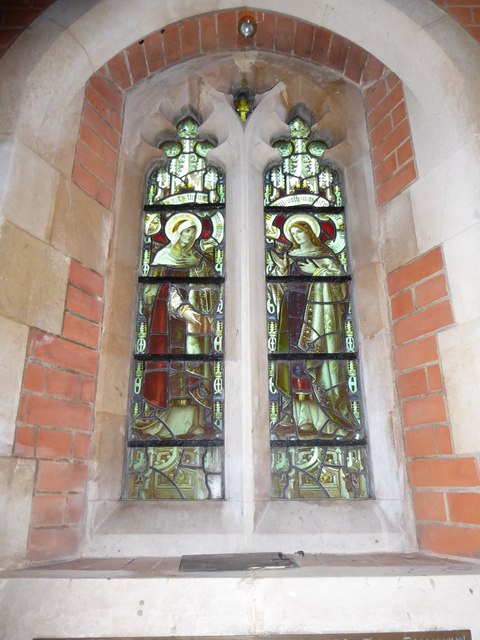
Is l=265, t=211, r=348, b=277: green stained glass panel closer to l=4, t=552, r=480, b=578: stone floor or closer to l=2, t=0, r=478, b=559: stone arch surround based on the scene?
l=2, t=0, r=478, b=559: stone arch surround

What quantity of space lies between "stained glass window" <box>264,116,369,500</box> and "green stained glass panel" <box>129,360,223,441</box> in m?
0.28

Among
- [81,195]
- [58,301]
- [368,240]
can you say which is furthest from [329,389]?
[81,195]

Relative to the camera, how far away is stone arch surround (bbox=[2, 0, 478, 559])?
187cm

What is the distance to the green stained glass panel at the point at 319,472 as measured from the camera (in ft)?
7.11

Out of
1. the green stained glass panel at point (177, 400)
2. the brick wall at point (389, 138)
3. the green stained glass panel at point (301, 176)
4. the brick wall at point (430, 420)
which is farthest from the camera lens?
the green stained glass panel at point (301, 176)

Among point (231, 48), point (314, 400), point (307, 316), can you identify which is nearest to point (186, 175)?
point (231, 48)

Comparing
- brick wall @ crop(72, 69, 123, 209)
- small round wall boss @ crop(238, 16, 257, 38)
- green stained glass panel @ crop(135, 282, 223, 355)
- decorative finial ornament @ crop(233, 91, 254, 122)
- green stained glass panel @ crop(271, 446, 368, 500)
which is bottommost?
green stained glass panel @ crop(271, 446, 368, 500)

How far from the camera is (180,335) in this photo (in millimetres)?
2455

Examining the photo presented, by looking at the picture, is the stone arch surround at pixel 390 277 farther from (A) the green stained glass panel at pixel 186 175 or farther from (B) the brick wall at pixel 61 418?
(A) the green stained glass panel at pixel 186 175

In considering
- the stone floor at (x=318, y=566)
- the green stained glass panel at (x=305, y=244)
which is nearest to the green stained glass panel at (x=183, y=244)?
the green stained glass panel at (x=305, y=244)

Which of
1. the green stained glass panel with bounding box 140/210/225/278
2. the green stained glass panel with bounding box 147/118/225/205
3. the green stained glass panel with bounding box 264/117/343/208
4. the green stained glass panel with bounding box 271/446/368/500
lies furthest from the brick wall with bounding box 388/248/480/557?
the green stained glass panel with bounding box 147/118/225/205

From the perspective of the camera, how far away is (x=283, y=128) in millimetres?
2896

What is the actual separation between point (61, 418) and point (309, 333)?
123cm

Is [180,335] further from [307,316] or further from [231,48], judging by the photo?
[231,48]
